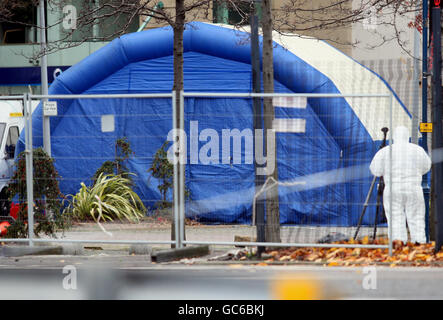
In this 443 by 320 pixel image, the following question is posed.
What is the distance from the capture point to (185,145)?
10.0 metres

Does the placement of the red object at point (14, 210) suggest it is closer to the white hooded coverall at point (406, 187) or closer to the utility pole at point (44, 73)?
the utility pole at point (44, 73)

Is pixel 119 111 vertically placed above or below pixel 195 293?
above

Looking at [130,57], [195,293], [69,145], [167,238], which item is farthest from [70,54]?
[195,293]

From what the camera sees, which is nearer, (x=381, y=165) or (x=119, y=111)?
(x=381, y=165)

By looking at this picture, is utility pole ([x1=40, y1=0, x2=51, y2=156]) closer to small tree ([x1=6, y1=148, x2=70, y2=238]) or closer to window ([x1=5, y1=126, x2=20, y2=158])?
small tree ([x1=6, y1=148, x2=70, y2=238])

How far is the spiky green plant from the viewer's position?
10539mm

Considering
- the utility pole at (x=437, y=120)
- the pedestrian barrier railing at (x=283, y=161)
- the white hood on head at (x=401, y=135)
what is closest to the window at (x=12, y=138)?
the pedestrian barrier railing at (x=283, y=161)

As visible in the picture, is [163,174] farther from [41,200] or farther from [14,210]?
[14,210]

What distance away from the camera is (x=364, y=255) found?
32.1 feet

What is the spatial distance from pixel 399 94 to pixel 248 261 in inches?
130

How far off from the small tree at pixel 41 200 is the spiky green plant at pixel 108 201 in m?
0.29

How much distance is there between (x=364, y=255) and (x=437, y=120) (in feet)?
6.78

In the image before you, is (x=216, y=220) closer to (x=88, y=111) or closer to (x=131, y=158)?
(x=131, y=158)

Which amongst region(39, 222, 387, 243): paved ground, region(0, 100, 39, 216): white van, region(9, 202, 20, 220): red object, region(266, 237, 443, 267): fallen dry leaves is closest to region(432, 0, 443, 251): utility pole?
region(266, 237, 443, 267): fallen dry leaves
